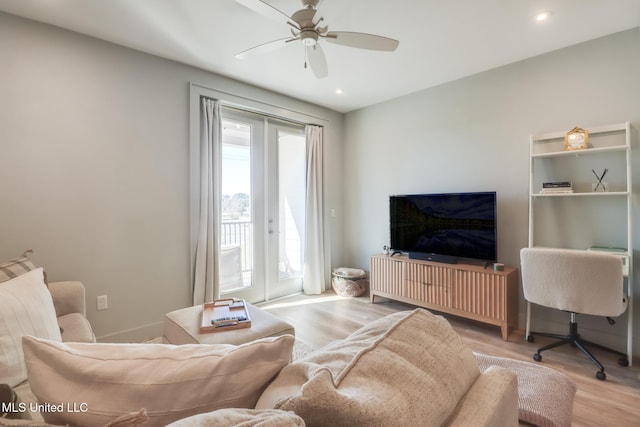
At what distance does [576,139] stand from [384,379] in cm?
294

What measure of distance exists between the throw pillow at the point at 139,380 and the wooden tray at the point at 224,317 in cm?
113

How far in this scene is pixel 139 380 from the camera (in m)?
0.61

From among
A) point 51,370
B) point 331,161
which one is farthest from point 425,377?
point 331,161

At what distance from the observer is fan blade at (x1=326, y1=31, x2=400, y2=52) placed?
191 cm

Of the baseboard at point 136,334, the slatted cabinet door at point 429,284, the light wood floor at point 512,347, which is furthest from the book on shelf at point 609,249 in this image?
the baseboard at point 136,334

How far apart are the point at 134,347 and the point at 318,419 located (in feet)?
1.64

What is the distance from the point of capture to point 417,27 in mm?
2311

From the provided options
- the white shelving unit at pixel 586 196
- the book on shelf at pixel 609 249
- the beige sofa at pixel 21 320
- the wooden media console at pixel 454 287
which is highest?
the white shelving unit at pixel 586 196

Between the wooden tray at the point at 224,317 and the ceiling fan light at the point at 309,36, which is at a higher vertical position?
the ceiling fan light at the point at 309,36

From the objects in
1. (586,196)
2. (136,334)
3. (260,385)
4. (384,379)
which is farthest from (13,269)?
(586,196)

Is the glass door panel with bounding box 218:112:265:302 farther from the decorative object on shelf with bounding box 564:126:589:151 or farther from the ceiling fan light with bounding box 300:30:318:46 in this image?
the decorative object on shelf with bounding box 564:126:589:151

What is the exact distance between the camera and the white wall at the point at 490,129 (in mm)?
2455

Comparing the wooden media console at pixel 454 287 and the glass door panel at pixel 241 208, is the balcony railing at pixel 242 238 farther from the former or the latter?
the wooden media console at pixel 454 287

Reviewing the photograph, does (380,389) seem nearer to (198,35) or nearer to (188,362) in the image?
(188,362)
